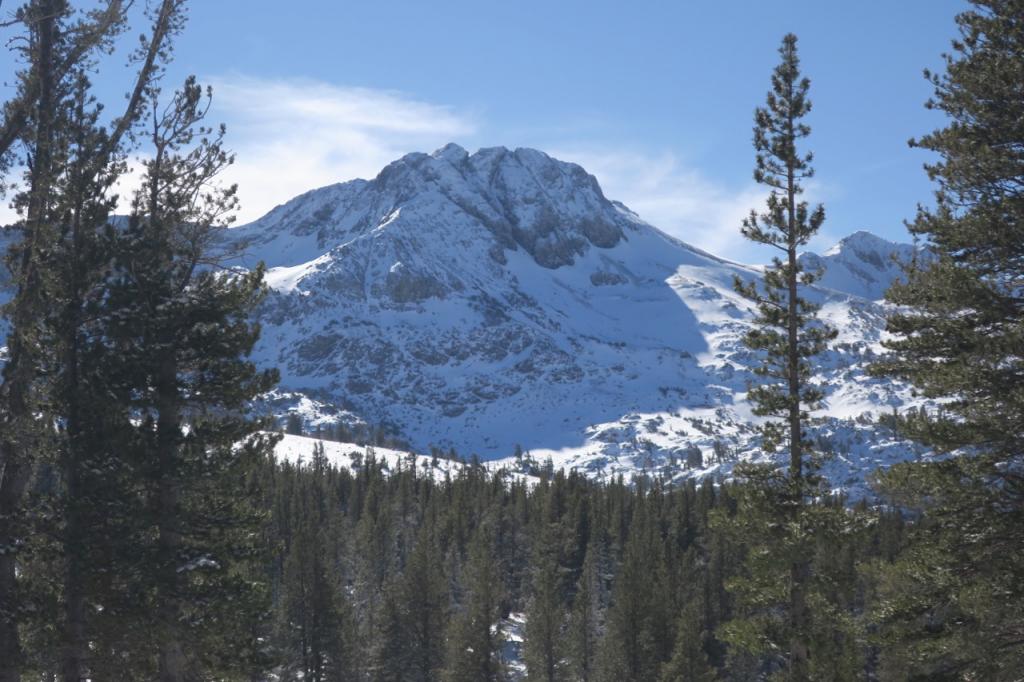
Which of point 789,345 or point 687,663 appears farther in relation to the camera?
point 687,663

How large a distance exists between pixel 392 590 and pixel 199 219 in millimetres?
45487

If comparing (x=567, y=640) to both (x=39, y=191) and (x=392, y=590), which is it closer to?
(x=392, y=590)

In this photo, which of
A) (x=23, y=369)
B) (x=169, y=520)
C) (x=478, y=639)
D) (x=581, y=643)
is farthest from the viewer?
(x=581, y=643)

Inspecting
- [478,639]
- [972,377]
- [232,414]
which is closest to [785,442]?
[972,377]

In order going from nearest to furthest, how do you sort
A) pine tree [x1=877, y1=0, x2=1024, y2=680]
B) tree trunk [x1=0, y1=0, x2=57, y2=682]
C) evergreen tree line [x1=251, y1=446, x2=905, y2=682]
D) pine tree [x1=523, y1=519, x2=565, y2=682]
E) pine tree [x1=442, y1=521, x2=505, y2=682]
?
pine tree [x1=877, y1=0, x2=1024, y2=680], tree trunk [x1=0, y1=0, x2=57, y2=682], evergreen tree line [x1=251, y1=446, x2=905, y2=682], pine tree [x1=442, y1=521, x2=505, y2=682], pine tree [x1=523, y1=519, x2=565, y2=682]

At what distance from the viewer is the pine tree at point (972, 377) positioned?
1299 centimetres

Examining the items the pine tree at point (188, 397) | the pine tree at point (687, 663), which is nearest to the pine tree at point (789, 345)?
the pine tree at point (188, 397)

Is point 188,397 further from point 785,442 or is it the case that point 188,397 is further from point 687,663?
point 687,663

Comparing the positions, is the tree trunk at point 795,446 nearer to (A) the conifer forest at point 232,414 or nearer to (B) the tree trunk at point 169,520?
(A) the conifer forest at point 232,414

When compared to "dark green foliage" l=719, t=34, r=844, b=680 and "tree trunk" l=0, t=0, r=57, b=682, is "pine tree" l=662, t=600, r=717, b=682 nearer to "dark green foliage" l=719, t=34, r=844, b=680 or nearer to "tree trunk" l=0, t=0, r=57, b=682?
"dark green foliage" l=719, t=34, r=844, b=680

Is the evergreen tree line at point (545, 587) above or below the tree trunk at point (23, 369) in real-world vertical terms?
below

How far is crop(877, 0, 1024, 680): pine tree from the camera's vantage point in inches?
512

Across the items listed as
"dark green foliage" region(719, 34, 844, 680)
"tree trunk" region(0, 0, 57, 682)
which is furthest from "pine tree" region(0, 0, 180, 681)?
"dark green foliage" region(719, 34, 844, 680)

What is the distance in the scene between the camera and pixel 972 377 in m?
13.5
